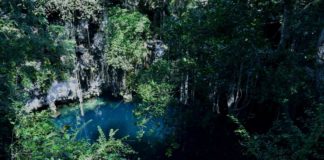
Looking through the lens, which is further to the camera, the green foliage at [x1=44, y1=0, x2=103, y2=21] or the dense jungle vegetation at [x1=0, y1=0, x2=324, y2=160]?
the green foliage at [x1=44, y1=0, x2=103, y2=21]

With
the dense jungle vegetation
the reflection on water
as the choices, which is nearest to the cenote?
the reflection on water

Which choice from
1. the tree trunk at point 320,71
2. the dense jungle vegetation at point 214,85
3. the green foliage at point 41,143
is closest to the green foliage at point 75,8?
the dense jungle vegetation at point 214,85

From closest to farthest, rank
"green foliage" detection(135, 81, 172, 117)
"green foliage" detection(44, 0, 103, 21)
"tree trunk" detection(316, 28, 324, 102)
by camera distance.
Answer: "tree trunk" detection(316, 28, 324, 102)
"green foliage" detection(135, 81, 172, 117)
"green foliage" detection(44, 0, 103, 21)

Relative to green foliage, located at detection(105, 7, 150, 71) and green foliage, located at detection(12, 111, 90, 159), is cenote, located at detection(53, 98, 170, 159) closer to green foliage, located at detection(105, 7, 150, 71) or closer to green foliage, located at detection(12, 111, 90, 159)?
green foliage, located at detection(105, 7, 150, 71)

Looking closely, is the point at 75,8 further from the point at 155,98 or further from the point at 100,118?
the point at 155,98

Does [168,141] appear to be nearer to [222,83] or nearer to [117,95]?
[222,83]

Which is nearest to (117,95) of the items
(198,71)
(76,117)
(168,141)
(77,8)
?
(76,117)
